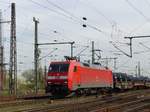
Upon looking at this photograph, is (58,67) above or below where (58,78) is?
above

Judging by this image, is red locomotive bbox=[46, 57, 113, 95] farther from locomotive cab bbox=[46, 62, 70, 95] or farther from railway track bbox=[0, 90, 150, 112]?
railway track bbox=[0, 90, 150, 112]

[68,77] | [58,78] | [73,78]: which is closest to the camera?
[68,77]

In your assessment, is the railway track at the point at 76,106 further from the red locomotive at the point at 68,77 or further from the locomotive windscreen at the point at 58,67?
the locomotive windscreen at the point at 58,67

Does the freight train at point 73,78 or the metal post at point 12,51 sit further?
the metal post at point 12,51

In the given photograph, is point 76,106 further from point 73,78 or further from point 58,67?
point 58,67

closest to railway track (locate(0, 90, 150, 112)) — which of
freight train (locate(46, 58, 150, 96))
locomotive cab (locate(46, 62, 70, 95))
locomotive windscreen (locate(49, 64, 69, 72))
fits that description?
locomotive cab (locate(46, 62, 70, 95))

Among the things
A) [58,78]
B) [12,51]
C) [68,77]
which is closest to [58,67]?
[58,78]

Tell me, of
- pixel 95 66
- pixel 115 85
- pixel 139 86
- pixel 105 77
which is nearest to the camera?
pixel 95 66

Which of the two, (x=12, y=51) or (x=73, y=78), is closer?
(x=73, y=78)

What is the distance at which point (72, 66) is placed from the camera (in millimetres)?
37688

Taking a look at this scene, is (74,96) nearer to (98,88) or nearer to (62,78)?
(62,78)

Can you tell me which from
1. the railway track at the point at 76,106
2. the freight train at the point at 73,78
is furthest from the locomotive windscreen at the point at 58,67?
the railway track at the point at 76,106

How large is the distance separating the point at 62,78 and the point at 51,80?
3.64 feet

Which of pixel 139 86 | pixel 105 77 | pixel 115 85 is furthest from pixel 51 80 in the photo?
pixel 139 86
